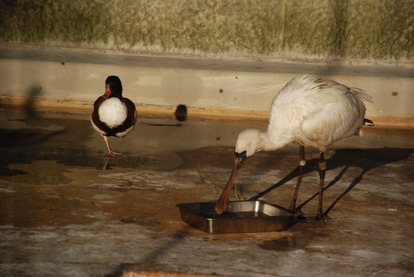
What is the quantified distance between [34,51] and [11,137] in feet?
11.8

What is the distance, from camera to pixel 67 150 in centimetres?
969

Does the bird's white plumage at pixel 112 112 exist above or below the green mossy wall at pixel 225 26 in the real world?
below

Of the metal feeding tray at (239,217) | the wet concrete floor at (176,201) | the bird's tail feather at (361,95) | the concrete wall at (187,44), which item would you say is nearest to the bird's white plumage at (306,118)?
the bird's tail feather at (361,95)

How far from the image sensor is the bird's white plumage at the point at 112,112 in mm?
9531

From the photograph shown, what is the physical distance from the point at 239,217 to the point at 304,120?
114 cm

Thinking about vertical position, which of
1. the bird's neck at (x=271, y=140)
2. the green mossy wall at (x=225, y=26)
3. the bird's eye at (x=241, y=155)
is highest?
the green mossy wall at (x=225, y=26)

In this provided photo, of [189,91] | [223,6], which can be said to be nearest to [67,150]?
[189,91]

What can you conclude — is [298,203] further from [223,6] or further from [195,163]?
[223,6]

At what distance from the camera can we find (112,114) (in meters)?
9.55

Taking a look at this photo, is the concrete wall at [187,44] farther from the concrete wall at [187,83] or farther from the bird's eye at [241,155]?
the bird's eye at [241,155]

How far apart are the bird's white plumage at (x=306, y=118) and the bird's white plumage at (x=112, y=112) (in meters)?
2.83

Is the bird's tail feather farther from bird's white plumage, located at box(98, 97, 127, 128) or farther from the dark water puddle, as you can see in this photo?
bird's white plumage, located at box(98, 97, 127, 128)

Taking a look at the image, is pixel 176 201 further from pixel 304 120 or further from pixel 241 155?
pixel 304 120

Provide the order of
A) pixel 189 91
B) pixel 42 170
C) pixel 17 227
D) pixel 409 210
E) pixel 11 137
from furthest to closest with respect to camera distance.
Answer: pixel 189 91
pixel 11 137
pixel 42 170
pixel 409 210
pixel 17 227
